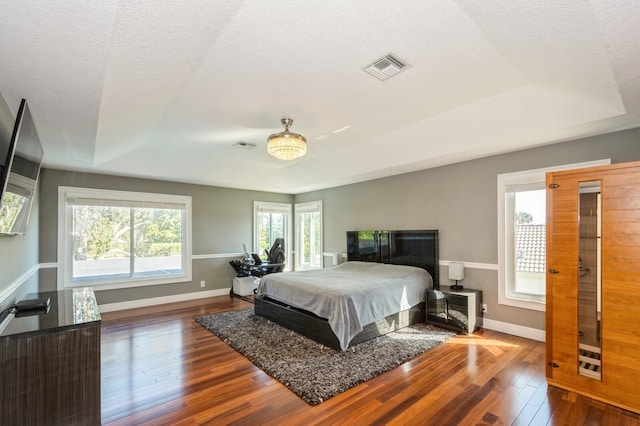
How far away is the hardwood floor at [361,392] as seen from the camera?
2.23 metres

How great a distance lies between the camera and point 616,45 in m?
1.74

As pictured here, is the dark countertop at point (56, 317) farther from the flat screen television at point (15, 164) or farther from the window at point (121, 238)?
the window at point (121, 238)

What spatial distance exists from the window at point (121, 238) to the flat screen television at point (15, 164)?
9.05ft

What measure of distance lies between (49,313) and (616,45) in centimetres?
401

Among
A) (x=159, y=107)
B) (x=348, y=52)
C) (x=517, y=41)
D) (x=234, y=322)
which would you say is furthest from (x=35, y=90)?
(x=234, y=322)

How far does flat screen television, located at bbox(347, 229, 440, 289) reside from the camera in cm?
479

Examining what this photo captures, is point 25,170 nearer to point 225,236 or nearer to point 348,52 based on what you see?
Result: point 348,52

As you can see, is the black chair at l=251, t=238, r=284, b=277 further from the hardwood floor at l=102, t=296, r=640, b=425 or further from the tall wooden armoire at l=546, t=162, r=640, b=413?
the tall wooden armoire at l=546, t=162, r=640, b=413

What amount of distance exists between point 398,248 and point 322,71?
11.6 feet

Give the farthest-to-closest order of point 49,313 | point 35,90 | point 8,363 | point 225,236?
point 225,236 < point 49,313 < point 35,90 < point 8,363

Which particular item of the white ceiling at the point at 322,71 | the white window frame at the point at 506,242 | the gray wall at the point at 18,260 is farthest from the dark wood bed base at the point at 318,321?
the gray wall at the point at 18,260

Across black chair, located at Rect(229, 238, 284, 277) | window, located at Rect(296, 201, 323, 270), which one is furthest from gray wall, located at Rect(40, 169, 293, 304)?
window, located at Rect(296, 201, 323, 270)

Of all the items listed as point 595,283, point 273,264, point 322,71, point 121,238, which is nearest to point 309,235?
point 273,264

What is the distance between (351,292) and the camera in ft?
11.6
